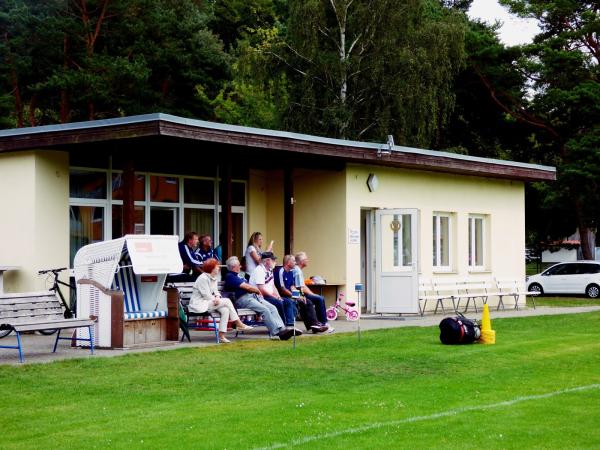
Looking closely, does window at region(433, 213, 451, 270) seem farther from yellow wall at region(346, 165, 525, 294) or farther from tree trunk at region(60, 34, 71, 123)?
tree trunk at region(60, 34, 71, 123)

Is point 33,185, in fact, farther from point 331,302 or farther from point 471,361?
point 471,361

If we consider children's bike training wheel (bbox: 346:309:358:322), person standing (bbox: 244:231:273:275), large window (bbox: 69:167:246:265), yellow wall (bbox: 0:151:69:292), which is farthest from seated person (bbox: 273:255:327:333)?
yellow wall (bbox: 0:151:69:292)

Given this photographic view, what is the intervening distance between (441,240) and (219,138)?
8.73m

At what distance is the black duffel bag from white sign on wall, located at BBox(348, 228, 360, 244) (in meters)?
7.00

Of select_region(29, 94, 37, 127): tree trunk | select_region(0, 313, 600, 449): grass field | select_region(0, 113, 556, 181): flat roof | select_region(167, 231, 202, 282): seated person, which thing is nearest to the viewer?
select_region(0, 313, 600, 449): grass field

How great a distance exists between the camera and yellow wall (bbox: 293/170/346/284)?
2258 centimetres

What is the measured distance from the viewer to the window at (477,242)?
86.9 feet

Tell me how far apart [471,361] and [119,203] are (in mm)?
9277

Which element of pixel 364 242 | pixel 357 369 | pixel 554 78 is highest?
pixel 554 78

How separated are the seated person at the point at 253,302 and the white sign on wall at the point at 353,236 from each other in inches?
215

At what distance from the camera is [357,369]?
41.9 feet

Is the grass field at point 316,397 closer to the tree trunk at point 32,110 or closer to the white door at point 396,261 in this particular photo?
the white door at point 396,261

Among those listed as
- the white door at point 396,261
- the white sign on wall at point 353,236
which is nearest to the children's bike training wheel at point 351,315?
the white door at point 396,261

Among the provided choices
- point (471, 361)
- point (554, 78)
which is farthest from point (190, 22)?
point (471, 361)
